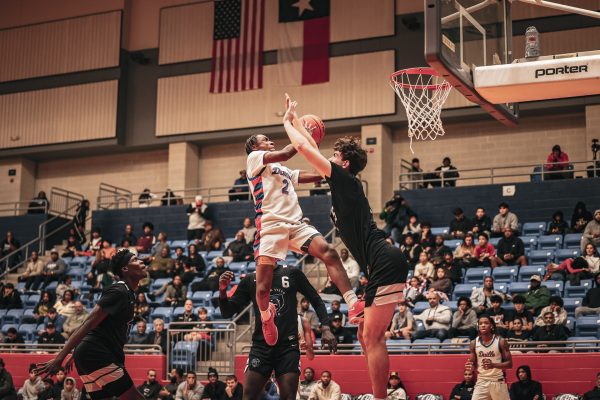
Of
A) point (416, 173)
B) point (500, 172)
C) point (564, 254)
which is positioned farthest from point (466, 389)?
point (500, 172)

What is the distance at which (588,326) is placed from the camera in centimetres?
1566

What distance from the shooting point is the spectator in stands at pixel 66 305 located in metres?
20.9

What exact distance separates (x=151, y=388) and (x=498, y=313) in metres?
6.70

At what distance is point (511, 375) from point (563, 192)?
754 centimetres

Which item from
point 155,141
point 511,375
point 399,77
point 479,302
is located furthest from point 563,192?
point 155,141

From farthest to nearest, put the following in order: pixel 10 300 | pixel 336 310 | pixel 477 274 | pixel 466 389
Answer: pixel 10 300 < pixel 477 274 < pixel 336 310 < pixel 466 389

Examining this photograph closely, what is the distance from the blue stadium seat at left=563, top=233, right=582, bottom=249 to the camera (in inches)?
746

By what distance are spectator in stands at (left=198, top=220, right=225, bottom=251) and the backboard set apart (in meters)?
13.1

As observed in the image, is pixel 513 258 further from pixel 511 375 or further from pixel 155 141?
pixel 155 141

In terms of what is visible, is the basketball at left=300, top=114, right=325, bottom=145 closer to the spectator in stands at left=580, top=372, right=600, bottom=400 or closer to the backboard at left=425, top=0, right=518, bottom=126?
the backboard at left=425, top=0, right=518, bottom=126

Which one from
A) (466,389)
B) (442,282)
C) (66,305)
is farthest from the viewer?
(66,305)

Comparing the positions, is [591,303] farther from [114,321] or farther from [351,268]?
[114,321]

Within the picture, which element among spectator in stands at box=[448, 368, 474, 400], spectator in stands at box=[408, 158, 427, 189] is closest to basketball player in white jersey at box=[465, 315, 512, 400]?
spectator in stands at box=[448, 368, 474, 400]

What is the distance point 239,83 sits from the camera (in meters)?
27.6
